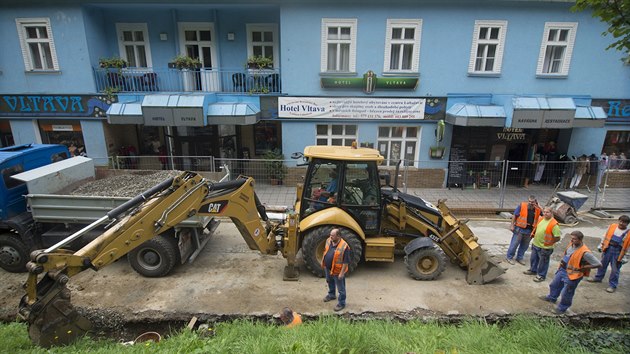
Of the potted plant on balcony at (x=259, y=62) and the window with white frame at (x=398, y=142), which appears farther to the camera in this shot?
the window with white frame at (x=398, y=142)

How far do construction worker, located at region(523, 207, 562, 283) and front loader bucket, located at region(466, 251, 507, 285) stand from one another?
856 mm

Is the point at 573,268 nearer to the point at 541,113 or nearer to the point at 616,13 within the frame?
the point at 616,13

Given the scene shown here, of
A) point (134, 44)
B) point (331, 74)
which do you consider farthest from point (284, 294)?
point (134, 44)

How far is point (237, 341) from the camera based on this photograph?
3992mm

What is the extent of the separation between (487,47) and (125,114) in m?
12.3

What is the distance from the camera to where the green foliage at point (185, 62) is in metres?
11.4

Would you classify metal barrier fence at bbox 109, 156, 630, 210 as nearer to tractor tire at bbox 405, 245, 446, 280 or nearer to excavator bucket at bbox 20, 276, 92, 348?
tractor tire at bbox 405, 245, 446, 280

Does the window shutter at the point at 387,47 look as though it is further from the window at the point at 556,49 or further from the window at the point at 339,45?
the window at the point at 556,49

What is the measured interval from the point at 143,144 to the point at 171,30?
4582 millimetres

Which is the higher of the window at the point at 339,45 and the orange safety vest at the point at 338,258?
the window at the point at 339,45

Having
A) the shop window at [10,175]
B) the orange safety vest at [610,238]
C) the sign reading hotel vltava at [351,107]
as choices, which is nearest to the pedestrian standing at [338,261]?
the orange safety vest at [610,238]

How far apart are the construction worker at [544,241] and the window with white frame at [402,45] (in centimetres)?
682

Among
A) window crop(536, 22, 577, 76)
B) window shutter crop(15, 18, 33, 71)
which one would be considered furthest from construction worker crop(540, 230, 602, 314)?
window shutter crop(15, 18, 33, 71)

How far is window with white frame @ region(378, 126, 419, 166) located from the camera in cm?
1197
